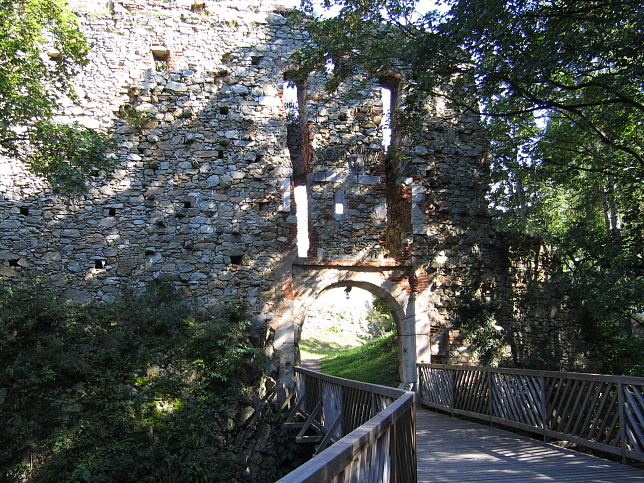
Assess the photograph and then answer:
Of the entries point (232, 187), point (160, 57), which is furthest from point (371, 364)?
point (160, 57)

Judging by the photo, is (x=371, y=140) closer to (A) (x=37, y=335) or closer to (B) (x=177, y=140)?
(B) (x=177, y=140)

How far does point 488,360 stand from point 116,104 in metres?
9.04

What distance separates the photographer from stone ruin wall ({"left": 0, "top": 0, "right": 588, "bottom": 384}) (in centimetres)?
974

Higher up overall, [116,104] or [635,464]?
[116,104]

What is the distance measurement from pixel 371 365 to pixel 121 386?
7323mm

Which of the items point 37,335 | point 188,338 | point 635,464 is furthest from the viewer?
point 188,338

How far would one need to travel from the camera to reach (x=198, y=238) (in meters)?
10.0

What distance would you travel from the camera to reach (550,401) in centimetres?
640

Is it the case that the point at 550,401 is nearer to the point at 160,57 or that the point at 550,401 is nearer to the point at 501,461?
the point at 501,461

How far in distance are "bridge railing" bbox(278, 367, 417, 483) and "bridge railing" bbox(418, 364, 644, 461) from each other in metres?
2.01

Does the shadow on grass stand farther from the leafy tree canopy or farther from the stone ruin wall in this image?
the leafy tree canopy

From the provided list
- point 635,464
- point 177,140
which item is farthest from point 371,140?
point 635,464

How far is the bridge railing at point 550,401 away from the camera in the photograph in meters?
4.71

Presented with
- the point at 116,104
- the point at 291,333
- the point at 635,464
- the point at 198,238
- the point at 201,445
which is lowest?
the point at 201,445
